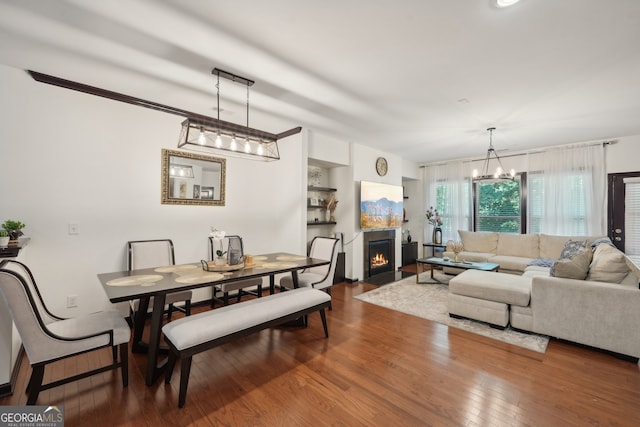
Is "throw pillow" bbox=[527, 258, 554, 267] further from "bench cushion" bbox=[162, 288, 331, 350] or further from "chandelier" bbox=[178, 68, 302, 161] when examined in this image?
"chandelier" bbox=[178, 68, 302, 161]

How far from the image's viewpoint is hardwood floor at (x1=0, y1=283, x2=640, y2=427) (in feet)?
5.63

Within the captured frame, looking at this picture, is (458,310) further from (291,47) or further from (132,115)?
(132,115)

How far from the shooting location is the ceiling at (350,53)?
5.82 ft

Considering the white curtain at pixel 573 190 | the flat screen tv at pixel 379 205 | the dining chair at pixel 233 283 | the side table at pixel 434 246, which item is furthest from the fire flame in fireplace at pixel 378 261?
the white curtain at pixel 573 190

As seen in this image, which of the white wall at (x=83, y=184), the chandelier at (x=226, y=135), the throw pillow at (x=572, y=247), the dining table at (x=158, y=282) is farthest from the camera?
the throw pillow at (x=572, y=247)

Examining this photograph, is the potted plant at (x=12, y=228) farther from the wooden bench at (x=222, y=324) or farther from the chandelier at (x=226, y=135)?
the wooden bench at (x=222, y=324)

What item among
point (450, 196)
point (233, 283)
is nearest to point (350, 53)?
point (233, 283)

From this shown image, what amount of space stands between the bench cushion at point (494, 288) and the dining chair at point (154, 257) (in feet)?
10.4

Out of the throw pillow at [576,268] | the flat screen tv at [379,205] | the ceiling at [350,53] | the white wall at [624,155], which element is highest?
the ceiling at [350,53]

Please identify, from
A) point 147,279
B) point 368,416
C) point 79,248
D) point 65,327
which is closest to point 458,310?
point 368,416

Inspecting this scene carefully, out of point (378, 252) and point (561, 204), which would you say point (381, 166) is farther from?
point (561, 204)

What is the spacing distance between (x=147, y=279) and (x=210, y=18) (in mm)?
2047

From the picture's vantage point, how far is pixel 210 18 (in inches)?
72.7

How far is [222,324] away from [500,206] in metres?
6.31
